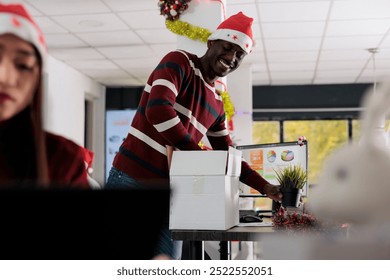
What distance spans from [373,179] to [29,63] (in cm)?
47

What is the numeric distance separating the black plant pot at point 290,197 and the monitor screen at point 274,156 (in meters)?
0.81

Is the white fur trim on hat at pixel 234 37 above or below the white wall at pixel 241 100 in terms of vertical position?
below

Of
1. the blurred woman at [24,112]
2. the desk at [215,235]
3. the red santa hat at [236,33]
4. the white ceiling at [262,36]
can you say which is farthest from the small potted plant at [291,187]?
the white ceiling at [262,36]

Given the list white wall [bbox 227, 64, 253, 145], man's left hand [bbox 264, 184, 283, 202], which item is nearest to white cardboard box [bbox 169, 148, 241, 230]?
man's left hand [bbox 264, 184, 283, 202]

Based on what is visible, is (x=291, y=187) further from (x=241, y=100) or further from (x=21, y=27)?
(x=241, y=100)

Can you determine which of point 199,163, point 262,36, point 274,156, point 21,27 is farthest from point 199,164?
point 262,36

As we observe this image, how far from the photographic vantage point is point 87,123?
776 cm

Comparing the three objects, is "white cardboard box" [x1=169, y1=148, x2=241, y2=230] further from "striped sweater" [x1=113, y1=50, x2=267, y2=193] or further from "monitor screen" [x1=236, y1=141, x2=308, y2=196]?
"monitor screen" [x1=236, y1=141, x2=308, y2=196]

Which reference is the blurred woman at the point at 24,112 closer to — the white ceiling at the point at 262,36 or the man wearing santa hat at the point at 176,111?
the man wearing santa hat at the point at 176,111

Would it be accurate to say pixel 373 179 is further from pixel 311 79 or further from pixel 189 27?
pixel 311 79

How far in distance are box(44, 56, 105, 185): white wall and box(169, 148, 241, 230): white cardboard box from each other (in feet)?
13.0

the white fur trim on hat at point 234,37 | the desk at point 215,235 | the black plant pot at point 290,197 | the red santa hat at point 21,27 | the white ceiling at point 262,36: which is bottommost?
the desk at point 215,235

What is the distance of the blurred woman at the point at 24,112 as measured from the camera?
74cm
